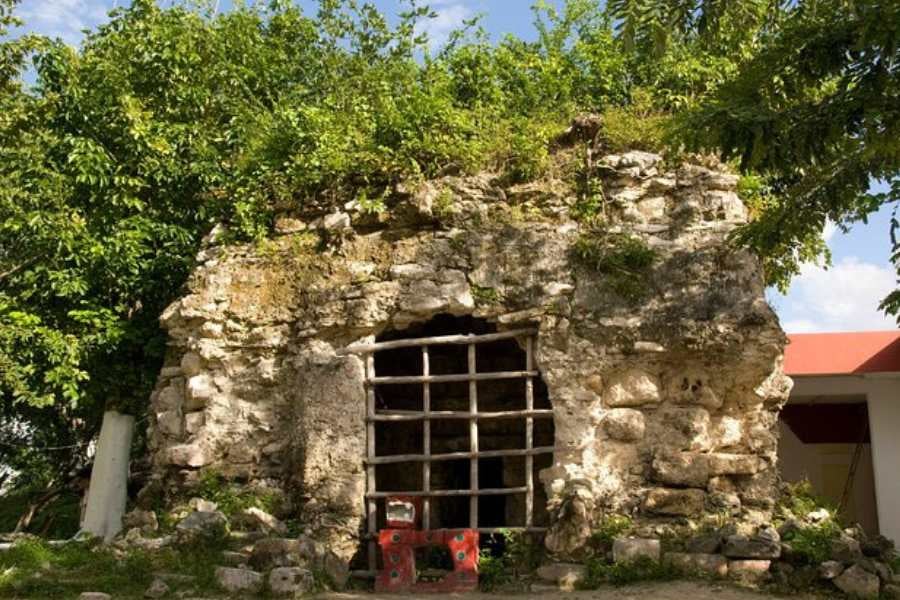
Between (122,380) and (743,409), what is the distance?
6.09 meters

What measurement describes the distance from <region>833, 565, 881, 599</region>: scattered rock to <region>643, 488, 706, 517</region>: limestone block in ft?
3.78

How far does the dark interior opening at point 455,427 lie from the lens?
8938 mm

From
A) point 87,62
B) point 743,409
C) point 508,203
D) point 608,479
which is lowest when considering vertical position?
point 608,479

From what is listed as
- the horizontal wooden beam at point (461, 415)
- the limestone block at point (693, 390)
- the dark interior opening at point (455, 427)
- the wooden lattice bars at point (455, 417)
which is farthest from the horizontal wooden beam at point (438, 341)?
the limestone block at point (693, 390)

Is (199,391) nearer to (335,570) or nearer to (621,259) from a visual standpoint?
(335,570)

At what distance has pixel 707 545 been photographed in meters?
6.71

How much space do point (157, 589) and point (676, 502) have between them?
3.91 metres

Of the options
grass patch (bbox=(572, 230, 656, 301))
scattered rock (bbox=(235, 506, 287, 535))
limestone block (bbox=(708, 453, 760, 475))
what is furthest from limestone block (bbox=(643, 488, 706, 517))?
scattered rock (bbox=(235, 506, 287, 535))

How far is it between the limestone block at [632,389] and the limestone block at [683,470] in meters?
0.50

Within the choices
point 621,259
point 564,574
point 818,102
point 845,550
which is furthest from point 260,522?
point 818,102

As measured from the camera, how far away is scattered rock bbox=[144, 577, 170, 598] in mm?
6121

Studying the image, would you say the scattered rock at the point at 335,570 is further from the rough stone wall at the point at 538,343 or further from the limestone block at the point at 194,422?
the limestone block at the point at 194,422

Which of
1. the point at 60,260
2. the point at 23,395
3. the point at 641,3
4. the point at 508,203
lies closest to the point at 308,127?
the point at 508,203

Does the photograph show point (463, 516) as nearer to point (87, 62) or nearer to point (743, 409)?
point (743, 409)
